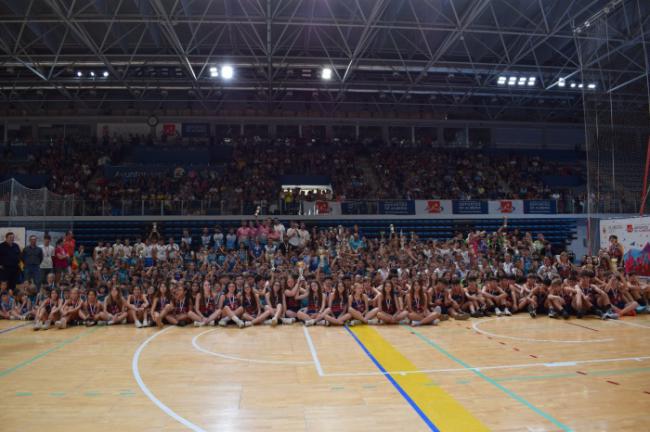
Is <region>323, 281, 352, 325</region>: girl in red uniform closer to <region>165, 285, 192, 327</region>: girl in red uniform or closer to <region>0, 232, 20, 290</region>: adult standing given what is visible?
<region>165, 285, 192, 327</region>: girl in red uniform

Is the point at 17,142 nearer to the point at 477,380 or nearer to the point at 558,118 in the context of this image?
the point at 477,380

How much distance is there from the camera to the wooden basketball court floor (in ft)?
14.9

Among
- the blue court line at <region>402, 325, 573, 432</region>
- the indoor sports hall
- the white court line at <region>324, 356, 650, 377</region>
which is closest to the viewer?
the blue court line at <region>402, 325, 573, 432</region>

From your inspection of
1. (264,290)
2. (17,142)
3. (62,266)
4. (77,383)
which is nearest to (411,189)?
(264,290)

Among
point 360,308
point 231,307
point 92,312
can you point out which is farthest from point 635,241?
point 92,312

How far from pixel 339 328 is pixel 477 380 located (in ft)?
14.4

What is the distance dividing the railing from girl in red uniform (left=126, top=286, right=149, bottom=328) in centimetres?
1061

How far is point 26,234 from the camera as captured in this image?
47.9 ft

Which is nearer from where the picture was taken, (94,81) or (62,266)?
(62,266)

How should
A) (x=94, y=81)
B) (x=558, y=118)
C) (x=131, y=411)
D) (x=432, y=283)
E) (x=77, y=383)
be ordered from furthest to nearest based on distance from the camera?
(x=558, y=118)
(x=94, y=81)
(x=432, y=283)
(x=77, y=383)
(x=131, y=411)

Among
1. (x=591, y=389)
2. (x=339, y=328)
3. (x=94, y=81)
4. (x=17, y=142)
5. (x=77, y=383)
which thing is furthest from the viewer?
(x=17, y=142)

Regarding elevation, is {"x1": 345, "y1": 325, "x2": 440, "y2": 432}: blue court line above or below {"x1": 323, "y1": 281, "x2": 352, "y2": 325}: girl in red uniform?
below

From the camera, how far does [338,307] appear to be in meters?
10.5

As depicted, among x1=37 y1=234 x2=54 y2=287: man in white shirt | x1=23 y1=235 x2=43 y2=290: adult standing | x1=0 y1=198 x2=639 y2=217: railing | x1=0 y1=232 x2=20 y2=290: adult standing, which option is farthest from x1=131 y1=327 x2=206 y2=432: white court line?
x1=0 y1=198 x2=639 y2=217: railing
